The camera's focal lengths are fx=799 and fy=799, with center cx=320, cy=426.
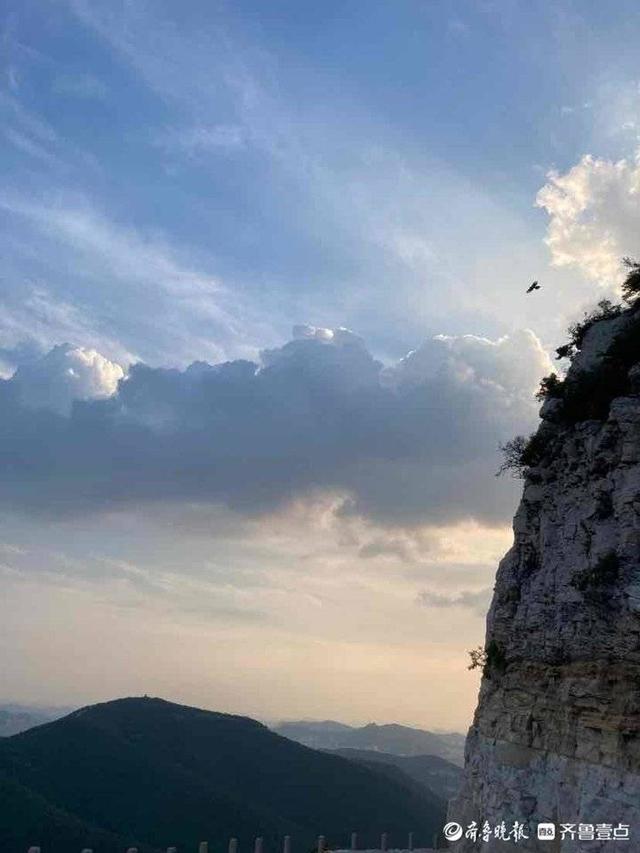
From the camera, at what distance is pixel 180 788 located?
94.1m

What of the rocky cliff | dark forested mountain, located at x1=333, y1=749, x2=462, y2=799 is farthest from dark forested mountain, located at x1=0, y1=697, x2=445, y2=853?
the rocky cliff

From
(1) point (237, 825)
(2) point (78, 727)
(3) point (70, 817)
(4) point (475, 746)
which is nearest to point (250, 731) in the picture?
(2) point (78, 727)

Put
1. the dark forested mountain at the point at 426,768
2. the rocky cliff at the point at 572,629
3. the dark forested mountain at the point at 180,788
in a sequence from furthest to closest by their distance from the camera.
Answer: the dark forested mountain at the point at 426,768
the dark forested mountain at the point at 180,788
the rocky cliff at the point at 572,629

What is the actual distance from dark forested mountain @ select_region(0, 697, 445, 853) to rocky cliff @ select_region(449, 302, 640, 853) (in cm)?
5851

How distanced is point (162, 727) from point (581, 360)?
10793 cm

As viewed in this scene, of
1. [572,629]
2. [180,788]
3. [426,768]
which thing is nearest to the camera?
[572,629]

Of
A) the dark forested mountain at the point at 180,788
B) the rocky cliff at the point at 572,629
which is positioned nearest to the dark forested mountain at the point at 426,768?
the dark forested mountain at the point at 180,788

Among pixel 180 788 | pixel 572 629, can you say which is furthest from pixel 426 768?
pixel 572 629

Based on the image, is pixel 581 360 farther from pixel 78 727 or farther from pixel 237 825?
pixel 78 727

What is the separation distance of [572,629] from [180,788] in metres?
87.4

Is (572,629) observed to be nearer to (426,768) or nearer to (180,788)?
(180,788)

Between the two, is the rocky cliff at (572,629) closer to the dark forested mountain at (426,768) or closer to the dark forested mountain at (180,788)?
the dark forested mountain at (180,788)

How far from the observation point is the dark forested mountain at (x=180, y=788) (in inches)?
3046

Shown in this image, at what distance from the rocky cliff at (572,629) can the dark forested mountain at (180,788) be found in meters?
58.5
